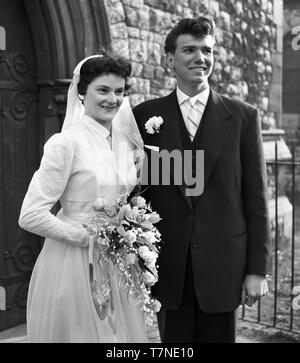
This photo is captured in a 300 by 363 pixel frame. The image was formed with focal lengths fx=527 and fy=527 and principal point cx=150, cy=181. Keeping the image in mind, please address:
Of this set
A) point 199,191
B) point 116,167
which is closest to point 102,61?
point 116,167

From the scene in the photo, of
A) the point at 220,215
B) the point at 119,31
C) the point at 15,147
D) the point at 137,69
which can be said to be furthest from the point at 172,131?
the point at 137,69

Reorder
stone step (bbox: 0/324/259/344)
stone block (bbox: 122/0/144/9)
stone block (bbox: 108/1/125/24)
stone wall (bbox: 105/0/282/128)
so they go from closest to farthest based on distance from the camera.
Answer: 1. stone step (bbox: 0/324/259/344)
2. stone block (bbox: 108/1/125/24)
3. stone block (bbox: 122/0/144/9)
4. stone wall (bbox: 105/0/282/128)

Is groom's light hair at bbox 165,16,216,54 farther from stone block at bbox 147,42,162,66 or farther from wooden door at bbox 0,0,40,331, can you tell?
stone block at bbox 147,42,162,66

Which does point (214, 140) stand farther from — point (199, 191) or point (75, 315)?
point (75, 315)

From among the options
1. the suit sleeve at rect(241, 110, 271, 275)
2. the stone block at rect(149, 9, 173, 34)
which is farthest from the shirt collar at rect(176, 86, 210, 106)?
the stone block at rect(149, 9, 173, 34)

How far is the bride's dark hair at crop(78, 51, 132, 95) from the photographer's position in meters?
2.46

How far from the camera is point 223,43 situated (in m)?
6.77

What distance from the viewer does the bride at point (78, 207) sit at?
93.3 inches

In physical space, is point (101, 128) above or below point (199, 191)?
above

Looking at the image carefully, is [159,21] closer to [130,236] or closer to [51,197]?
[51,197]

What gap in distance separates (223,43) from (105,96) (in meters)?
4.67

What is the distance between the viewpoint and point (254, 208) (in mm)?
2588

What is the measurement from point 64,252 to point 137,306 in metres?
0.47

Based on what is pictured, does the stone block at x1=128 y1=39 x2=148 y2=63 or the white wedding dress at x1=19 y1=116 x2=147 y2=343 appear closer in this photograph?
the white wedding dress at x1=19 y1=116 x2=147 y2=343
